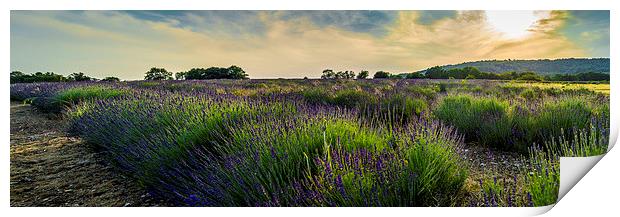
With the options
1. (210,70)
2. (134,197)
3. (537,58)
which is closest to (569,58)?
(537,58)

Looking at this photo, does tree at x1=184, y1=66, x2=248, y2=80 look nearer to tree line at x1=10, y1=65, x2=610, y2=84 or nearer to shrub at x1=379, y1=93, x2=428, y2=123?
tree line at x1=10, y1=65, x2=610, y2=84

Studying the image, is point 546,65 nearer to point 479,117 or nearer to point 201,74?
point 479,117

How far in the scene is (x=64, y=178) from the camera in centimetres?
254

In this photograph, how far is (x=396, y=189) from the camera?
1696 millimetres

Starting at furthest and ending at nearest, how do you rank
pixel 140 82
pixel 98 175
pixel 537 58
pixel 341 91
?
pixel 341 91
pixel 140 82
pixel 537 58
pixel 98 175

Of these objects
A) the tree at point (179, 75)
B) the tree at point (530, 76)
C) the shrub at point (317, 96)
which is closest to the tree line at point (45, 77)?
the tree at point (179, 75)

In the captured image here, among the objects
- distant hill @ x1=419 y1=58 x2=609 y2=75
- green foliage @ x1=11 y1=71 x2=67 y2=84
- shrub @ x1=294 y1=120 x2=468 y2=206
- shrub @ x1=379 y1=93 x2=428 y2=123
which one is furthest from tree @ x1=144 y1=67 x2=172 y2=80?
shrub @ x1=379 y1=93 x2=428 y2=123

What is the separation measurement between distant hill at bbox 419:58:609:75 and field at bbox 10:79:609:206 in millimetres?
162

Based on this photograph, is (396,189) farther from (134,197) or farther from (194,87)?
(194,87)

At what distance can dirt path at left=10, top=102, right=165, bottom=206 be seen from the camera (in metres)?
2.23

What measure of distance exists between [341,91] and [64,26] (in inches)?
81.4

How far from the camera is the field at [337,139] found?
1.73m

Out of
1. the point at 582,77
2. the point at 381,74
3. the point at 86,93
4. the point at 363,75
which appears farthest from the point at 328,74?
the point at 86,93
